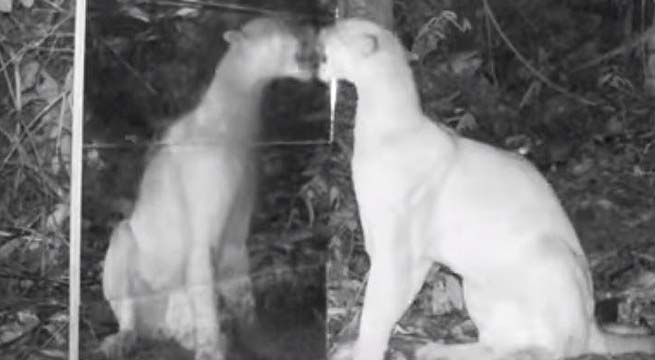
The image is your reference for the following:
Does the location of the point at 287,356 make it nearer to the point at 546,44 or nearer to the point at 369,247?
the point at 369,247

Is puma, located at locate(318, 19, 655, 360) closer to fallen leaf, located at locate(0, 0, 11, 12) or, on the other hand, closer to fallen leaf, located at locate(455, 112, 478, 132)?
fallen leaf, located at locate(455, 112, 478, 132)

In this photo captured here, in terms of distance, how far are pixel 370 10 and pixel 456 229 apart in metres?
0.57

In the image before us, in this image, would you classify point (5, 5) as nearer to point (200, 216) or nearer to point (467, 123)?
point (200, 216)

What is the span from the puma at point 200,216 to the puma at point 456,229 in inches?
8.7

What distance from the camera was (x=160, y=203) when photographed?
198 centimetres

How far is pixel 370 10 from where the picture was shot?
226 cm

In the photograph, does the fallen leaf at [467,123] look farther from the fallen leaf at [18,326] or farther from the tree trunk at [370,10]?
the fallen leaf at [18,326]

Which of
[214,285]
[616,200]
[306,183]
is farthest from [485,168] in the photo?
[214,285]

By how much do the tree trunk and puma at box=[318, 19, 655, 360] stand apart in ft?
0.16

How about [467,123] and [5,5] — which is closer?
[5,5]

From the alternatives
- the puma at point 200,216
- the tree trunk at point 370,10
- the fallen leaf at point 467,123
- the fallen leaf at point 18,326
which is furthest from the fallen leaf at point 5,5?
the fallen leaf at point 467,123

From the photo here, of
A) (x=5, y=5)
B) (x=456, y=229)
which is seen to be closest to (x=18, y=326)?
(x=5, y=5)

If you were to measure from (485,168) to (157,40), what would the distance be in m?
0.75

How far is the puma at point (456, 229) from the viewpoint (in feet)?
6.64
